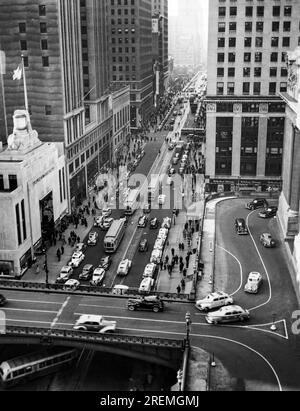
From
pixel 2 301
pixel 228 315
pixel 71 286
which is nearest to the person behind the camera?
pixel 228 315

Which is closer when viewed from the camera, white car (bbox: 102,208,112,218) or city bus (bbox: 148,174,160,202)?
white car (bbox: 102,208,112,218)

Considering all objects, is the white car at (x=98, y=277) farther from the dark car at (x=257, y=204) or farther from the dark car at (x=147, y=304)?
the dark car at (x=257, y=204)

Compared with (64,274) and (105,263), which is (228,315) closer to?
(105,263)

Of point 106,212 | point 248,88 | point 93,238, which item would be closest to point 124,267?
point 93,238

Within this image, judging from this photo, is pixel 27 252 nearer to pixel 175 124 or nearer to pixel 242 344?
pixel 242 344

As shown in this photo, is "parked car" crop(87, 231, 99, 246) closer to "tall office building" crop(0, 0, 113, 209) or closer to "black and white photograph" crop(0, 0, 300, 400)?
"black and white photograph" crop(0, 0, 300, 400)

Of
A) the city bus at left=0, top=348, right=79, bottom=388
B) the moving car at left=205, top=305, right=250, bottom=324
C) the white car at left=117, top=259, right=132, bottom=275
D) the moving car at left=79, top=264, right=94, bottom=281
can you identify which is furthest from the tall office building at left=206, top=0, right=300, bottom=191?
the city bus at left=0, top=348, right=79, bottom=388

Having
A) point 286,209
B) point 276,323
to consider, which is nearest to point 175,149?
point 286,209
